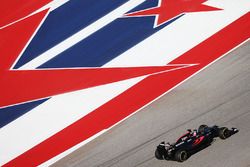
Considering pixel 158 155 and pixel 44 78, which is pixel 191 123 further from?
pixel 44 78

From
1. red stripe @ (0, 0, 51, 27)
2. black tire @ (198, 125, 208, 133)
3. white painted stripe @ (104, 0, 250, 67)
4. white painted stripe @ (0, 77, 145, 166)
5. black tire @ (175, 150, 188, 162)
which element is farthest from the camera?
red stripe @ (0, 0, 51, 27)

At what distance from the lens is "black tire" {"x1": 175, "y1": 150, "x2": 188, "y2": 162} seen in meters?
8.46

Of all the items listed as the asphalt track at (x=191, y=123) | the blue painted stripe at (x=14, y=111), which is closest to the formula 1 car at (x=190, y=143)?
the asphalt track at (x=191, y=123)

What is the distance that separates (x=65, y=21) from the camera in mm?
13461

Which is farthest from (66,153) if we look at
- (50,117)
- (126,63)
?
(126,63)

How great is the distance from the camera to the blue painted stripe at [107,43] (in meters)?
13.0

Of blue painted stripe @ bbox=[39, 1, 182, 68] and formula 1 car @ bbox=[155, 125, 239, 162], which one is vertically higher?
blue painted stripe @ bbox=[39, 1, 182, 68]

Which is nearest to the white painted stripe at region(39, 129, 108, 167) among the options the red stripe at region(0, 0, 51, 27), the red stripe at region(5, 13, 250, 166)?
the red stripe at region(5, 13, 250, 166)

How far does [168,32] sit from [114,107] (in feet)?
11.3

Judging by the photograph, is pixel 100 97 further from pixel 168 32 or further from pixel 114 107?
pixel 168 32

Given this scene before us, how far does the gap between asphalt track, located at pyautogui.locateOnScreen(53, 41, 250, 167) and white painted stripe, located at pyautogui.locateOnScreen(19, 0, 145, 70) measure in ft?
11.9

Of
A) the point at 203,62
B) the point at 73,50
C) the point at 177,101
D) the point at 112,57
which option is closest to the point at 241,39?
the point at 203,62

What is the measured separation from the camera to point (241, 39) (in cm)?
1309

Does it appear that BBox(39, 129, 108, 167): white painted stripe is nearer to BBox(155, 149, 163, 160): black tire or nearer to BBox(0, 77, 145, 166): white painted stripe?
BBox(0, 77, 145, 166): white painted stripe
